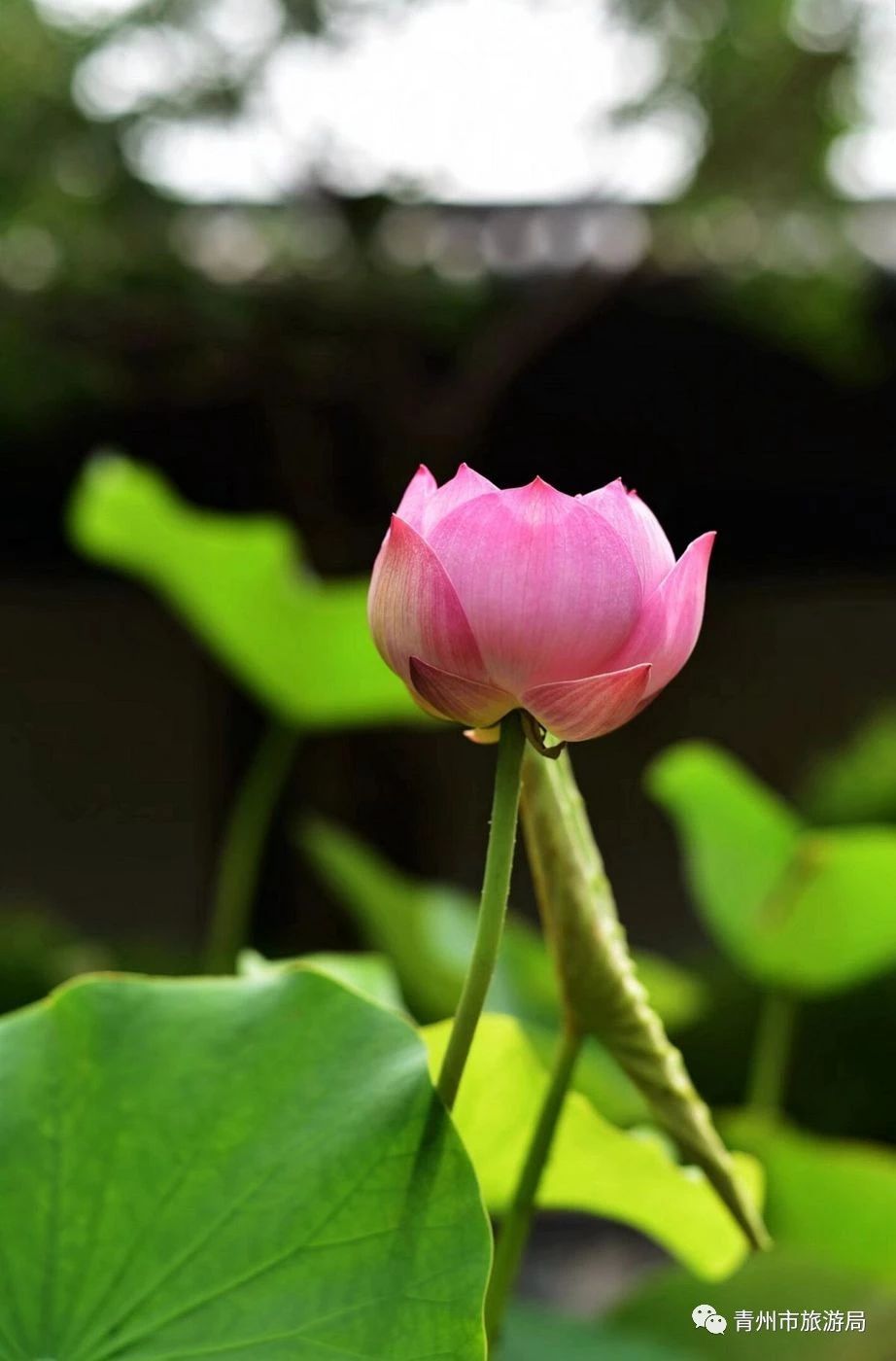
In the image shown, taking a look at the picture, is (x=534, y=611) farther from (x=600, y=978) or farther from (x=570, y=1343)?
(x=570, y=1343)

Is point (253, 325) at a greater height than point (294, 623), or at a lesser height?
greater

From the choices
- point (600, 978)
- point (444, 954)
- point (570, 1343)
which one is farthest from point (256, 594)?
point (600, 978)

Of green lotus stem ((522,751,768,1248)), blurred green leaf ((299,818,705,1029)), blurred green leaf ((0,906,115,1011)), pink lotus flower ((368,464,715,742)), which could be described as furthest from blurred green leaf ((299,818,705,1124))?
blurred green leaf ((0,906,115,1011))

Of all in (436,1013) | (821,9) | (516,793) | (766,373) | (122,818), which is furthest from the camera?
(122,818)

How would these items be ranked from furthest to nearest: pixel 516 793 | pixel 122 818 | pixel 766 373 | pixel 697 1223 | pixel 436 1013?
pixel 122 818, pixel 766 373, pixel 436 1013, pixel 697 1223, pixel 516 793

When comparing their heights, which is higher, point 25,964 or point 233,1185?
point 233,1185

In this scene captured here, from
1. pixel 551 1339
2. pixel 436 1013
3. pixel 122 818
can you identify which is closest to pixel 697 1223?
pixel 551 1339

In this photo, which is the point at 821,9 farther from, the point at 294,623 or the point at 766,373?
the point at 294,623
